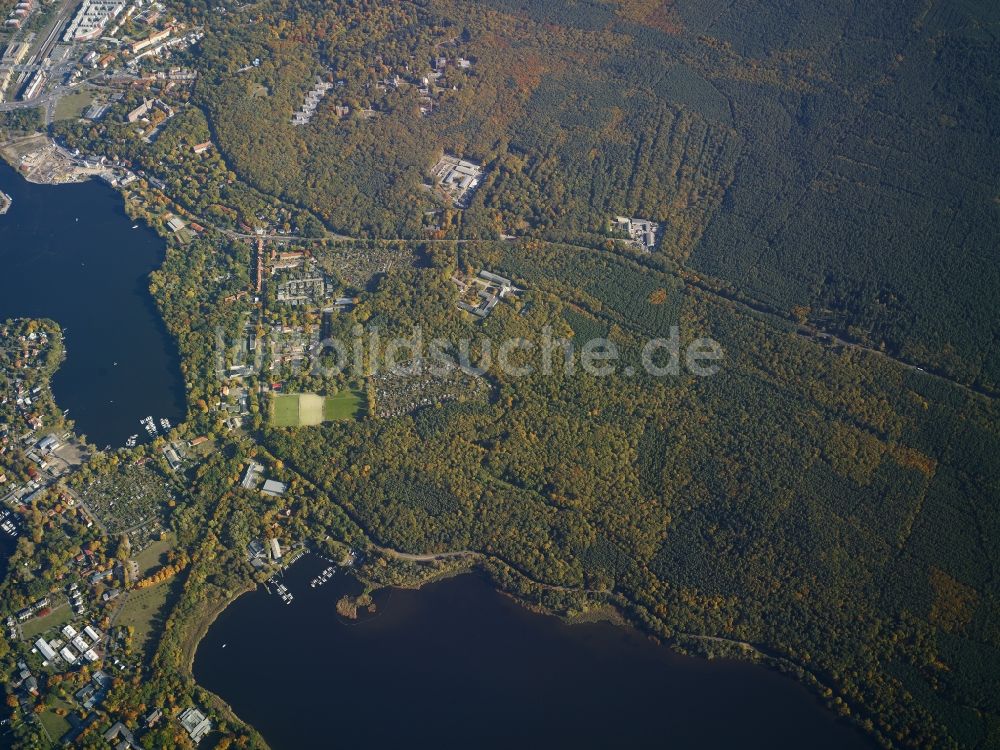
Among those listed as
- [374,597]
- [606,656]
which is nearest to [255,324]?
[374,597]

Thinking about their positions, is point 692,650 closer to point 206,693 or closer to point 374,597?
point 374,597

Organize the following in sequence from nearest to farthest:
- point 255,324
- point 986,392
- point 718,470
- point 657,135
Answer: point 718,470 < point 986,392 < point 255,324 < point 657,135

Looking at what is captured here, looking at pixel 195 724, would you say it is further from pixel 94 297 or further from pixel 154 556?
pixel 94 297

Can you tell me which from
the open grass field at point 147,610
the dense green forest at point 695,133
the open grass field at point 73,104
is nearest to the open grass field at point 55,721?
the open grass field at point 147,610

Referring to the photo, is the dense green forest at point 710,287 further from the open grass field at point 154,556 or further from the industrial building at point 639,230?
the open grass field at point 154,556

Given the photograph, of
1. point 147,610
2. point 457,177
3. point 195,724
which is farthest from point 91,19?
point 195,724
